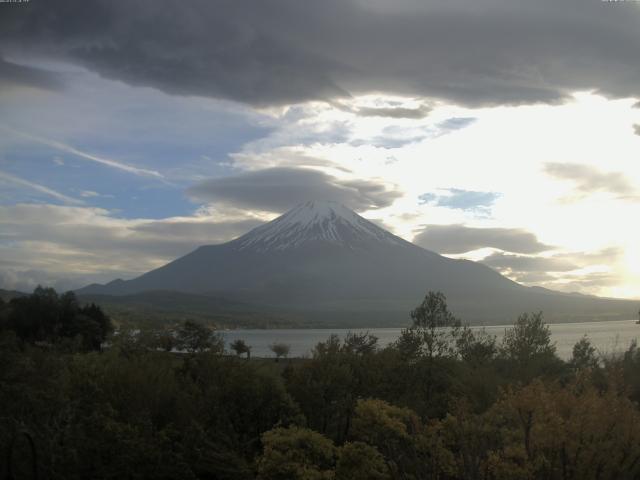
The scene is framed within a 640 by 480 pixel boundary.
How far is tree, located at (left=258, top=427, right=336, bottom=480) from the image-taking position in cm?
1296

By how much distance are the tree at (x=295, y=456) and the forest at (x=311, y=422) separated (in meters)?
0.03

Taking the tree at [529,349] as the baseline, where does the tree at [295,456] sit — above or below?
below

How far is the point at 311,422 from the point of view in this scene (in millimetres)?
18344

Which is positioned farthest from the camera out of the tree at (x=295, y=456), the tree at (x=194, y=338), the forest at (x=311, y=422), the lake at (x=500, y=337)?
the lake at (x=500, y=337)

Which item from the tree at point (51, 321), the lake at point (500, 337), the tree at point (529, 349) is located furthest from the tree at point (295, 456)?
the tree at point (51, 321)

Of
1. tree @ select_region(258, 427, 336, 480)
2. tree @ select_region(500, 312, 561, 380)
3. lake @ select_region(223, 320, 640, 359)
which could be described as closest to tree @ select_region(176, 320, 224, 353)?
lake @ select_region(223, 320, 640, 359)

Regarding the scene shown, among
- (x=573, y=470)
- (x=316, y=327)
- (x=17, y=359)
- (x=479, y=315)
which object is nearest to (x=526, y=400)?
(x=573, y=470)

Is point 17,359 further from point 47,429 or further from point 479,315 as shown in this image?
point 479,315

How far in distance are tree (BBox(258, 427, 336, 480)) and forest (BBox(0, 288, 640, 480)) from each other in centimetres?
3

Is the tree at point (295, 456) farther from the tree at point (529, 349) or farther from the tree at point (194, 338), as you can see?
the tree at point (194, 338)

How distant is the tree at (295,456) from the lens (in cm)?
1296

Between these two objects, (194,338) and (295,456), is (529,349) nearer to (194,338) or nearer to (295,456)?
(194,338)

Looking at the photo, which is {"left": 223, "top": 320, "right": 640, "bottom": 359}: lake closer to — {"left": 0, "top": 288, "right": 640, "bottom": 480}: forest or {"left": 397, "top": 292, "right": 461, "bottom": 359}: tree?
{"left": 397, "top": 292, "right": 461, "bottom": 359}: tree

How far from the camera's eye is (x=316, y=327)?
580 feet
